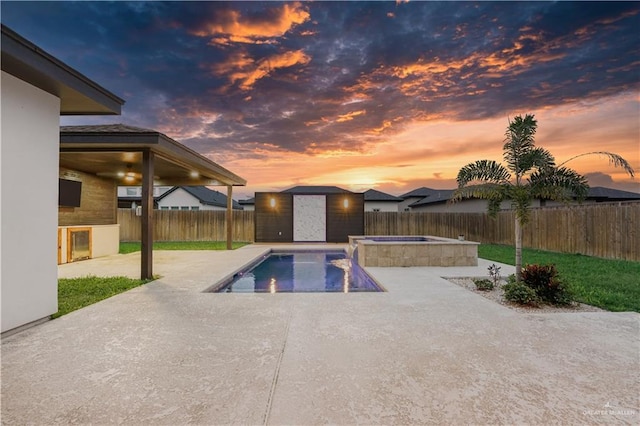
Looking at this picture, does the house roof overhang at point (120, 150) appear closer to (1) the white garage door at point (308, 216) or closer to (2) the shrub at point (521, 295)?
(2) the shrub at point (521, 295)

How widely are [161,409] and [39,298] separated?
3.11 m

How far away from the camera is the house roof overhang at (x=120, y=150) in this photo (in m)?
5.94

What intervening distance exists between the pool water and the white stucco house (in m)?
2.97

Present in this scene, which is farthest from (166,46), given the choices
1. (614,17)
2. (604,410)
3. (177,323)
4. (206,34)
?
(614,17)

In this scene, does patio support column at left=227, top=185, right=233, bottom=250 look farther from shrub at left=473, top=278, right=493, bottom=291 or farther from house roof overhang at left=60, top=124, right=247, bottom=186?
shrub at left=473, top=278, right=493, bottom=291

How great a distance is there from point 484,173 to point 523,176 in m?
0.68

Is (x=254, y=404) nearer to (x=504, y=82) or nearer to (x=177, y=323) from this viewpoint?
(x=177, y=323)

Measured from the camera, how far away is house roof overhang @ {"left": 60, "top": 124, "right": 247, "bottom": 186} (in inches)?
234

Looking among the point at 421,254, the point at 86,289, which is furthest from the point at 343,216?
the point at 86,289

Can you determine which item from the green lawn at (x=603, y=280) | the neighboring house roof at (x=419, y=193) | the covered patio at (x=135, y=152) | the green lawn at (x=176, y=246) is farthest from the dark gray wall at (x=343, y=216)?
the neighboring house roof at (x=419, y=193)

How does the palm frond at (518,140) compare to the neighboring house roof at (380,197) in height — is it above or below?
below

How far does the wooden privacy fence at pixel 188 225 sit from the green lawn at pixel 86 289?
1021 centimetres

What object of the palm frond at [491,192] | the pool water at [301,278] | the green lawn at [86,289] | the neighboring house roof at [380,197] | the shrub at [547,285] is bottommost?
the pool water at [301,278]

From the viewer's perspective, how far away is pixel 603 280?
6.29 m
